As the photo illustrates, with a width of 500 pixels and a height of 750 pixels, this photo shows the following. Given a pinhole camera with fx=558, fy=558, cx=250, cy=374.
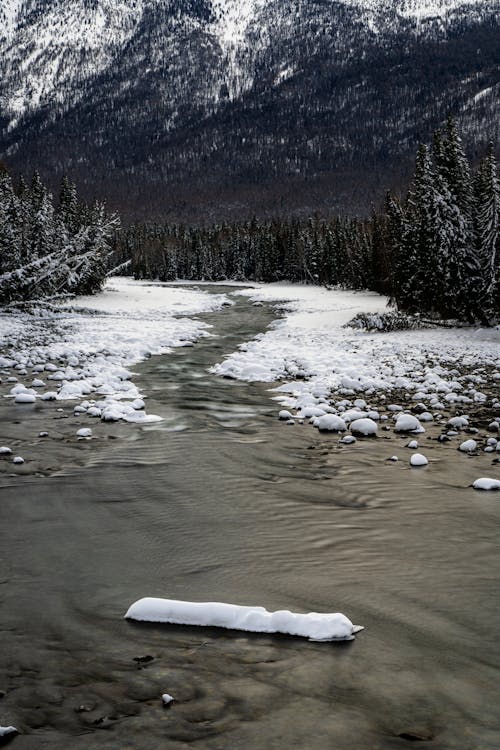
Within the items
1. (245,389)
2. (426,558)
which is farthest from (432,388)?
(426,558)

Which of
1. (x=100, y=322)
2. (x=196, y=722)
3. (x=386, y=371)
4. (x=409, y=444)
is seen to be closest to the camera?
(x=196, y=722)

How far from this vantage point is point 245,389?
1422 centimetres

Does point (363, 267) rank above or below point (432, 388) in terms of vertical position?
above

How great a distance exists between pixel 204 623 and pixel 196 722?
3.38 feet

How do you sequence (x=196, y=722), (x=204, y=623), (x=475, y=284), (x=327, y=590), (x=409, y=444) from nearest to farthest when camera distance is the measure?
(x=196, y=722) < (x=204, y=623) < (x=327, y=590) < (x=409, y=444) < (x=475, y=284)

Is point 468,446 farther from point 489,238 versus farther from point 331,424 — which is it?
point 489,238

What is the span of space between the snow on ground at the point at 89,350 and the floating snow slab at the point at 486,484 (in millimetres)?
6226

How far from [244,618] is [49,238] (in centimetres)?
4909

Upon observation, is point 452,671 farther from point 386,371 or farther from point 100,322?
point 100,322

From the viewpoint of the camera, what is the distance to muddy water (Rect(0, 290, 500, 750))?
10.3ft

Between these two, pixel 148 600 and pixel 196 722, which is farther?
pixel 148 600

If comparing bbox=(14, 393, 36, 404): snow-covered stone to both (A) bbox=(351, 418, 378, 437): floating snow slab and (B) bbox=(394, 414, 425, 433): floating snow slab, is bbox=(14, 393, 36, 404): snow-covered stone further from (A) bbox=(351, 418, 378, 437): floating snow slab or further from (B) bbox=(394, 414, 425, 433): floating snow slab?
(B) bbox=(394, 414, 425, 433): floating snow slab

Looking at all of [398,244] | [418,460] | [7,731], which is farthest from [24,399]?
[398,244]

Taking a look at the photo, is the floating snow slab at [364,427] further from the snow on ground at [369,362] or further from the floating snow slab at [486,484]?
the floating snow slab at [486,484]
